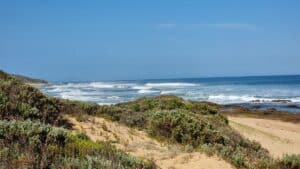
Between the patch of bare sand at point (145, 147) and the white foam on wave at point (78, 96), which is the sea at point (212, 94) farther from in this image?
the patch of bare sand at point (145, 147)

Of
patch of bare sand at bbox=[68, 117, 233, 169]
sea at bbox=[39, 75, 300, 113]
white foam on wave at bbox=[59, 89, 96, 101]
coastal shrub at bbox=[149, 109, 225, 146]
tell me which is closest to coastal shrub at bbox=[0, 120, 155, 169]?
patch of bare sand at bbox=[68, 117, 233, 169]

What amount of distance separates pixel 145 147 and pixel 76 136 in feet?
5.41

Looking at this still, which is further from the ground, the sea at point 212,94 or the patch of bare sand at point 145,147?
the patch of bare sand at point 145,147

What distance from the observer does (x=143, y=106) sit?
1680 cm

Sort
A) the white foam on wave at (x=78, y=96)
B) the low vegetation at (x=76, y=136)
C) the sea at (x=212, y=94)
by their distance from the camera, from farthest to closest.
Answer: the sea at (x=212, y=94) < the white foam on wave at (x=78, y=96) < the low vegetation at (x=76, y=136)

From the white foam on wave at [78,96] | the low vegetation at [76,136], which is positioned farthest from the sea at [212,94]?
the low vegetation at [76,136]

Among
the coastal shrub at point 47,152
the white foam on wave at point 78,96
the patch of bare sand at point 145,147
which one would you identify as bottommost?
the white foam on wave at point 78,96

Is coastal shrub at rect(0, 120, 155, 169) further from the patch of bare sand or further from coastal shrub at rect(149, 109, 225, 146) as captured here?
coastal shrub at rect(149, 109, 225, 146)

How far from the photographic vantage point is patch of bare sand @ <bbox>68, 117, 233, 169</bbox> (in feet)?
23.7

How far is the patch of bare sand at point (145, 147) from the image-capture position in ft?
23.7

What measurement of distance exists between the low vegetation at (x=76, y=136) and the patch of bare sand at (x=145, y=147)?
33 cm

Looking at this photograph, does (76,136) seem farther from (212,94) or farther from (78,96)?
(212,94)

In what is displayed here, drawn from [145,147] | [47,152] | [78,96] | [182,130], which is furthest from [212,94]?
[47,152]

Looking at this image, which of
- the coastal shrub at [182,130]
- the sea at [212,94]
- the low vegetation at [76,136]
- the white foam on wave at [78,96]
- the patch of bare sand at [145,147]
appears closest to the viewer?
the low vegetation at [76,136]
